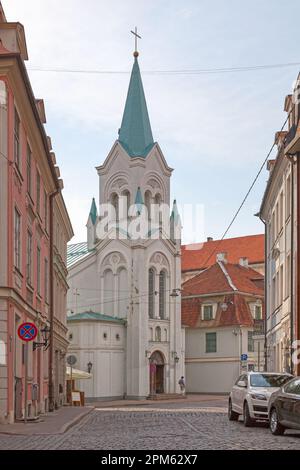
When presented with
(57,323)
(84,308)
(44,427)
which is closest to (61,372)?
(57,323)

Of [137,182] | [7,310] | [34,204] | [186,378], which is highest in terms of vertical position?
[137,182]

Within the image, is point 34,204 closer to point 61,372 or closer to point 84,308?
point 61,372

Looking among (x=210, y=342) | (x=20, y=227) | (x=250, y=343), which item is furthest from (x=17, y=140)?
(x=210, y=342)

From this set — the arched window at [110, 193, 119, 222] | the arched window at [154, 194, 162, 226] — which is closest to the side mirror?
the arched window at [154, 194, 162, 226]

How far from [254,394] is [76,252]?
54.4 m

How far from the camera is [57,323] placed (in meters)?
39.0

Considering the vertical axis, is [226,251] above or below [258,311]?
above

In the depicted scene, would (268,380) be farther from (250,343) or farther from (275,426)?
(250,343)

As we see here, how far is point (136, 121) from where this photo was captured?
7188 cm

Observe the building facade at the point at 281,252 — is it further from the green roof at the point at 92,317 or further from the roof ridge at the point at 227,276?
the roof ridge at the point at 227,276

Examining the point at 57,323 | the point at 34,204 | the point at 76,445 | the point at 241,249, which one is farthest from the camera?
the point at 241,249

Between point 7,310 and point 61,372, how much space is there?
21.9m

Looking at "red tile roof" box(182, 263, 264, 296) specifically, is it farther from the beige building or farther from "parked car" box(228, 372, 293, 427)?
"parked car" box(228, 372, 293, 427)

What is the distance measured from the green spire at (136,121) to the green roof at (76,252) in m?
10.1
